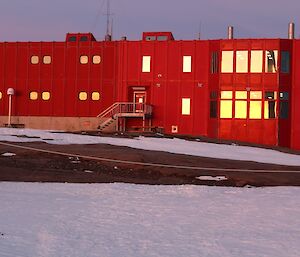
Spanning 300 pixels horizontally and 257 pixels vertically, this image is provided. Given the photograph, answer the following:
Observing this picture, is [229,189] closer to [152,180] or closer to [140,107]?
[152,180]

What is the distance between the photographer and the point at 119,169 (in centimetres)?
1577

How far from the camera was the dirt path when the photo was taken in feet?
45.3

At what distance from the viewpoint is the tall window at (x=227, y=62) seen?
3647 cm

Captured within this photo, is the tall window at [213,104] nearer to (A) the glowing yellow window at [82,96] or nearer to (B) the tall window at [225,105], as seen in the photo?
(B) the tall window at [225,105]

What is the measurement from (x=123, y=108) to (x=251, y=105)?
10.4m

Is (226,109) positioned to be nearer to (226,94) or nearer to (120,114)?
(226,94)

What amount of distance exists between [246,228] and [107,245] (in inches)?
97.9

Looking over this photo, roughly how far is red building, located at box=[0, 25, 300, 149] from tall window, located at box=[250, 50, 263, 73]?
8 cm

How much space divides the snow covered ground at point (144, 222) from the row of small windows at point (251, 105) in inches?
977

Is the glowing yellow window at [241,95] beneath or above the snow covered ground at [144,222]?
above

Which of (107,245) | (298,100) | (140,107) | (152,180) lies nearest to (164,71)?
(140,107)

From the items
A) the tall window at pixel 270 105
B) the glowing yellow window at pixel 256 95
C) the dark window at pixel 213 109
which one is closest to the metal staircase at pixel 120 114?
the dark window at pixel 213 109

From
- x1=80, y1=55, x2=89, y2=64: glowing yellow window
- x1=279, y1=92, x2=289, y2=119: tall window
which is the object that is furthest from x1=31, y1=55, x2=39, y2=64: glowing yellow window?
x1=279, y1=92, x2=289, y2=119: tall window

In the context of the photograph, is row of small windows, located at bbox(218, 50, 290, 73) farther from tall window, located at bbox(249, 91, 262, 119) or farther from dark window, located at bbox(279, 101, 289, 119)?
dark window, located at bbox(279, 101, 289, 119)
